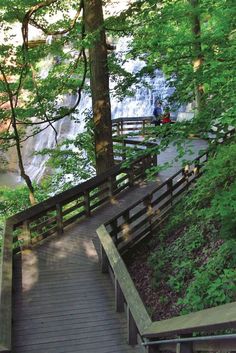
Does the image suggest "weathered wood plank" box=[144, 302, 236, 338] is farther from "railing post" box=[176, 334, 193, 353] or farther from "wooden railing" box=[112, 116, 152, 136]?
"wooden railing" box=[112, 116, 152, 136]

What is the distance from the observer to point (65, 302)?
6.91 metres

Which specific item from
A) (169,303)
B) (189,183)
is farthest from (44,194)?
(169,303)

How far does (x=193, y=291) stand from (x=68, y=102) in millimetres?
25339

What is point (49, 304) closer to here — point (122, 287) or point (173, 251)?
point (122, 287)

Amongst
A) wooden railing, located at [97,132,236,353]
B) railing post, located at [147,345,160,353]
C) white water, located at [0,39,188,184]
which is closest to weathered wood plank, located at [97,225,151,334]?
wooden railing, located at [97,132,236,353]

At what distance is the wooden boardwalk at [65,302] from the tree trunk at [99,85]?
9.52 feet

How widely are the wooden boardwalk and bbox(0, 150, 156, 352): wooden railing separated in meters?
0.39

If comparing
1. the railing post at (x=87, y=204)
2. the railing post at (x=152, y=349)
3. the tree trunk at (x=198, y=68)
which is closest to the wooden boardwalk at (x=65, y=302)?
the railing post at (x=152, y=349)

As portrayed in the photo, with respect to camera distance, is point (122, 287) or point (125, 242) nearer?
point (122, 287)

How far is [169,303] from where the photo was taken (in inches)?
279

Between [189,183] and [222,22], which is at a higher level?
[222,22]

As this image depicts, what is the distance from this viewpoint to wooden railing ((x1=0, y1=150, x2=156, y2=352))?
5803 millimetres

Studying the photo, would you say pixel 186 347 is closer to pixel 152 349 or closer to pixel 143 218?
pixel 152 349

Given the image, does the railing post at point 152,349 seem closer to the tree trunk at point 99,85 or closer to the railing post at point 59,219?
the railing post at point 59,219
